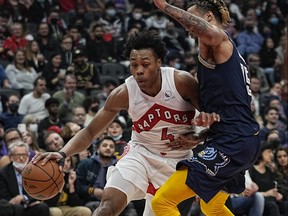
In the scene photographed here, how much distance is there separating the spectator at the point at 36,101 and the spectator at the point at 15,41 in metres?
1.49

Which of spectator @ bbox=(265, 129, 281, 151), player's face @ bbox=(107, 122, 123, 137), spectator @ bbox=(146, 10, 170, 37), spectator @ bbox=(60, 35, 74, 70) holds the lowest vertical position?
spectator @ bbox=(146, 10, 170, 37)

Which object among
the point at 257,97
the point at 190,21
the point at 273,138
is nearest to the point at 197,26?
the point at 190,21

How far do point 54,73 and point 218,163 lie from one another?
811 cm

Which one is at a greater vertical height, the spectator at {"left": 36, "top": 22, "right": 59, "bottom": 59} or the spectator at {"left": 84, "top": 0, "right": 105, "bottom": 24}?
the spectator at {"left": 36, "top": 22, "right": 59, "bottom": 59}

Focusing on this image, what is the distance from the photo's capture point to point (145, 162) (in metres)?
6.45

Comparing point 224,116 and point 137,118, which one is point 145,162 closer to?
point 137,118

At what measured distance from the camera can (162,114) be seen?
638cm

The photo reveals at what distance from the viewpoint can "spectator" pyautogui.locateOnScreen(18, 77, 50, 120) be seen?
39.5 feet

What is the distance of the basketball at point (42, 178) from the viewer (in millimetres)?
6094

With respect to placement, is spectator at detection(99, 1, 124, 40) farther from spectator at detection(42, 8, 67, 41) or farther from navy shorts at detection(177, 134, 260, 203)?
navy shorts at detection(177, 134, 260, 203)

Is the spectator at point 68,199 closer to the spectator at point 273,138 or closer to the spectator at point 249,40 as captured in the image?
the spectator at point 273,138

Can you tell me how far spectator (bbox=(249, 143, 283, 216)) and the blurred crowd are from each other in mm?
15

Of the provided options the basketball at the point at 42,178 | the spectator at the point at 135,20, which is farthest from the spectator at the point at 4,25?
the basketball at the point at 42,178

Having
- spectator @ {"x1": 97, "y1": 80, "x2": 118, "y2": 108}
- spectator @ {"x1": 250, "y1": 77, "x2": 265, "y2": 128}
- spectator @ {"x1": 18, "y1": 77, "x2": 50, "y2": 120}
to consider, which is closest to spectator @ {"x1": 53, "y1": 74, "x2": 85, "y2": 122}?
spectator @ {"x1": 18, "y1": 77, "x2": 50, "y2": 120}
